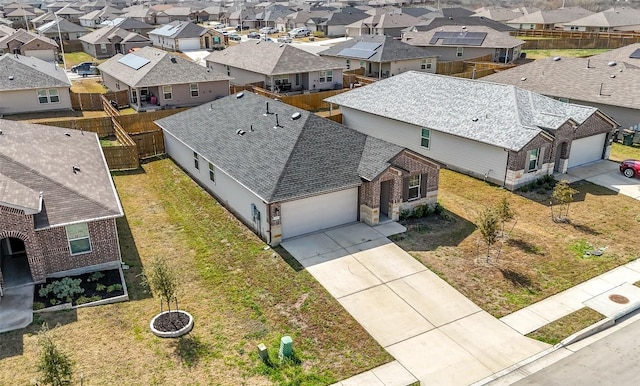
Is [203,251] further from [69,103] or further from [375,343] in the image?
[69,103]

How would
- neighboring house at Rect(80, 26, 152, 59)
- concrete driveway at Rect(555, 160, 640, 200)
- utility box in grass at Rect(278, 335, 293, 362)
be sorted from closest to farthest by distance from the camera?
utility box in grass at Rect(278, 335, 293, 362), concrete driveway at Rect(555, 160, 640, 200), neighboring house at Rect(80, 26, 152, 59)

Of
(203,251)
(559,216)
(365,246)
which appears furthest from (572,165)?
(203,251)

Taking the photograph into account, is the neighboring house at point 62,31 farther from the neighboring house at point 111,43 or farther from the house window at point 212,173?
the house window at point 212,173

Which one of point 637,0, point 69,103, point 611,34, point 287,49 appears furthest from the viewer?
point 637,0

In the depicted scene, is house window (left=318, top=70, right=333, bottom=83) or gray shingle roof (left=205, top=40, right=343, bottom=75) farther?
house window (left=318, top=70, right=333, bottom=83)

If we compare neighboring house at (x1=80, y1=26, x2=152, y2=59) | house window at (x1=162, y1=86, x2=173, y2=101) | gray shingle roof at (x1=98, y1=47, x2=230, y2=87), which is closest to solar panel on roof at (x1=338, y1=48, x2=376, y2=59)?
gray shingle roof at (x1=98, y1=47, x2=230, y2=87)

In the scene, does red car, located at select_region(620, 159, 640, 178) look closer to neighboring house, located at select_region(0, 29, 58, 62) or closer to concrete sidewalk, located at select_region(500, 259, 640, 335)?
concrete sidewalk, located at select_region(500, 259, 640, 335)
